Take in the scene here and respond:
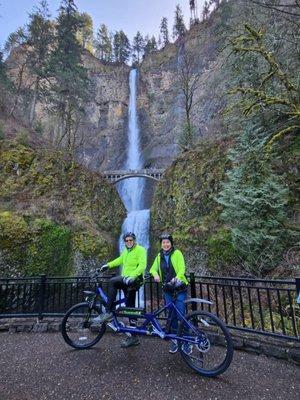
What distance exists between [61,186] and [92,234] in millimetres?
4902

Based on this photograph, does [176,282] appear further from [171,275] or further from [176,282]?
[171,275]

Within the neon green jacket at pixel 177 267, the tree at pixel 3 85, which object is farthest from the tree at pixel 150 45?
the neon green jacket at pixel 177 267

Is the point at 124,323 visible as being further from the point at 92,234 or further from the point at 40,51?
the point at 40,51

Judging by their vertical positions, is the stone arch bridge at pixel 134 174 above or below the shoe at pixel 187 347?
above

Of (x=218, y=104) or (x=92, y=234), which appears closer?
(x=92, y=234)

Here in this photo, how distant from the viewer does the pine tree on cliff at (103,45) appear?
63.3m

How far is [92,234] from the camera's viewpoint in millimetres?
17953

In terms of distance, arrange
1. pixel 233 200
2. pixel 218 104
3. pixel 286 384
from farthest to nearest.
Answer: pixel 218 104
pixel 233 200
pixel 286 384

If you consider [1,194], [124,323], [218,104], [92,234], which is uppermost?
[218,104]

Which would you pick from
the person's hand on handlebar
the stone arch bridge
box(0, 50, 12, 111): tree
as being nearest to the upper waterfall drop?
the stone arch bridge

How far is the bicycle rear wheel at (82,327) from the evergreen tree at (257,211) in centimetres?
691

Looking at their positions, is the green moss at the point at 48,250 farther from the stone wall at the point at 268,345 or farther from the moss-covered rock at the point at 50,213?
the stone wall at the point at 268,345

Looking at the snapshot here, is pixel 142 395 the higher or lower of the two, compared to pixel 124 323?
lower

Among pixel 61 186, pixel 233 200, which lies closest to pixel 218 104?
pixel 61 186
